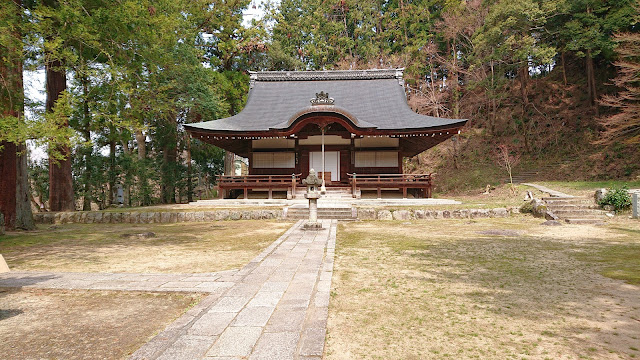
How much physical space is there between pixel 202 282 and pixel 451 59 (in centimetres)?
3167

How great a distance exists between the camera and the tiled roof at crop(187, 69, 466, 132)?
16391 millimetres

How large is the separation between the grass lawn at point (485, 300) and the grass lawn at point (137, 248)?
1977 mm

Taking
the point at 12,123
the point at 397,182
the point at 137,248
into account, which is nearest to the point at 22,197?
the point at 12,123

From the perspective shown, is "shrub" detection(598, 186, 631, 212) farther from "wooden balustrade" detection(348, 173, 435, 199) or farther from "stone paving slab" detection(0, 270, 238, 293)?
"stone paving slab" detection(0, 270, 238, 293)

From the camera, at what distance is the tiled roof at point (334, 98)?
53.8 feet

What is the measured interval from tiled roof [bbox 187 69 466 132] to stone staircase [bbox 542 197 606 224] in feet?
18.2

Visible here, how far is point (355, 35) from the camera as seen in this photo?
35.5 metres

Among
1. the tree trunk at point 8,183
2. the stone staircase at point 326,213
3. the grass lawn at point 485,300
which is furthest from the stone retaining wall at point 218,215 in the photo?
the grass lawn at point 485,300

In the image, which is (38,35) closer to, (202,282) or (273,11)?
(202,282)

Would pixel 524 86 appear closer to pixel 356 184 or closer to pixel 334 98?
pixel 334 98

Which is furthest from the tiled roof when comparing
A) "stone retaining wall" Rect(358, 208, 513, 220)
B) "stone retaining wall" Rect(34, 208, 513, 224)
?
"stone retaining wall" Rect(34, 208, 513, 224)

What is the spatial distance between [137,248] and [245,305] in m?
4.29

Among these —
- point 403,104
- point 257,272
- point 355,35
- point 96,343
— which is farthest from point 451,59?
point 96,343

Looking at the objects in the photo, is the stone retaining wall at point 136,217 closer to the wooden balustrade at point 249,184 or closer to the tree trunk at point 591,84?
the wooden balustrade at point 249,184
